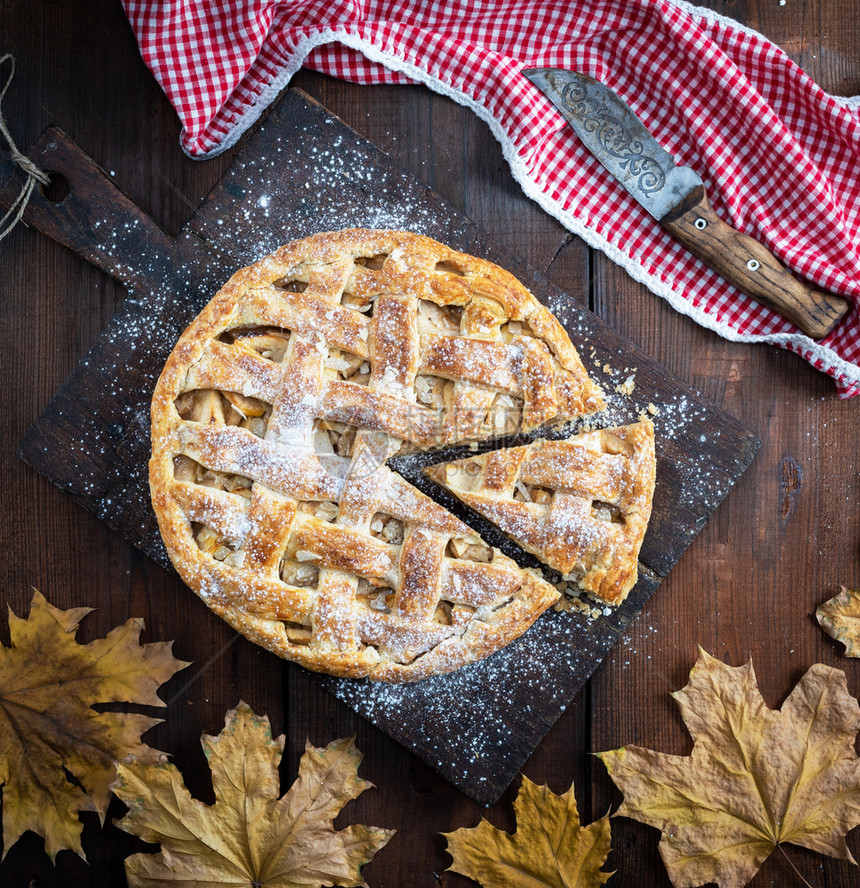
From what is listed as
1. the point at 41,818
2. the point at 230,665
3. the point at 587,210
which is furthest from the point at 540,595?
the point at 41,818

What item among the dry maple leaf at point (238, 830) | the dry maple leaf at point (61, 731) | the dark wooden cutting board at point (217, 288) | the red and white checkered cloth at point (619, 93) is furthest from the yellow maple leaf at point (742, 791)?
the dry maple leaf at point (61, 731)

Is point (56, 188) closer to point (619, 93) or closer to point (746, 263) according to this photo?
point (619, 93)

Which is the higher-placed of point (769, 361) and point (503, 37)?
point (503, 37)

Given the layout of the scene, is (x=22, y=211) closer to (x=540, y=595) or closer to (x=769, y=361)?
(x=540, y=595)

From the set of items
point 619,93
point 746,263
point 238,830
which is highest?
point 619,93

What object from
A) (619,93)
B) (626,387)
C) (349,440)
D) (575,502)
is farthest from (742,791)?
(619,93)

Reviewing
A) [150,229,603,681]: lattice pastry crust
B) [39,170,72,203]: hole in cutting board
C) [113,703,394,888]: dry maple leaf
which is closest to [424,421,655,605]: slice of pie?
[150,229,603,681]: lattice pastry crust
